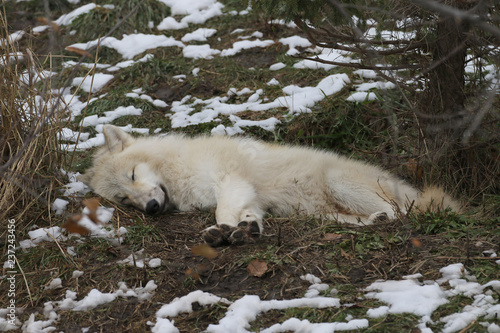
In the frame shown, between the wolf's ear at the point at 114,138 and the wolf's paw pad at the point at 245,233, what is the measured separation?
6.34 feet

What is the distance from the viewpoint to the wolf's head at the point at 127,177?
4.76 m

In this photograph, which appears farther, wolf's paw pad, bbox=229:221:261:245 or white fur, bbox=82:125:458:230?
white fur, bbox=82:125:458:230

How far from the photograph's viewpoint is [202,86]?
7.34 metres

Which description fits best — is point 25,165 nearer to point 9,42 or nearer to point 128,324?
point 9,42

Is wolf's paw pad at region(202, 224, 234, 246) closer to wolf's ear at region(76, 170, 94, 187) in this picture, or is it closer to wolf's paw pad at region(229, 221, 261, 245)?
wolf's paw pad at region(229, 221, 261, 245)

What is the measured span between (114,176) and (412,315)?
3.27 metres

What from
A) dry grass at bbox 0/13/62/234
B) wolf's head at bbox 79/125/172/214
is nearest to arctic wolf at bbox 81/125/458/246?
wolf's head at bbox 79/125/172/214

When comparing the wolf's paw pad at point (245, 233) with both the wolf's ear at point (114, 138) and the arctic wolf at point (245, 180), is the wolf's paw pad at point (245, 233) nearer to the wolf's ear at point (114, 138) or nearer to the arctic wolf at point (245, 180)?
the arctic wolf at point (245, 180)

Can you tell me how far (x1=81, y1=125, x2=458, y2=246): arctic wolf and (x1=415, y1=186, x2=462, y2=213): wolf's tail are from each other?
0.01 m

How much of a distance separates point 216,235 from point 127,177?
4.89ft

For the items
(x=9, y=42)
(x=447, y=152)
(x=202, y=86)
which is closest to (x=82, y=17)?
(x=202, y=86)

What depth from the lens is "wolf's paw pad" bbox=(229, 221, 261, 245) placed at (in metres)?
3.89

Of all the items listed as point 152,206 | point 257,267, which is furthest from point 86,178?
point 257,267

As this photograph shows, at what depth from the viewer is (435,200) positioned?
4.45 metres
